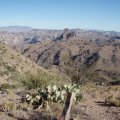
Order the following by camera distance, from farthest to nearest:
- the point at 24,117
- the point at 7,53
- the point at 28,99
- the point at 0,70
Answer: the point at 7,53, the point at 0,70, the point at 28,99, the point at 24,117

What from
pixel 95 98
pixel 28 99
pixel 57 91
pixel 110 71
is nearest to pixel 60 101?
pixel 57 91

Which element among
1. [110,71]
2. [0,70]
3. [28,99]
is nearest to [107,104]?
[28,99]

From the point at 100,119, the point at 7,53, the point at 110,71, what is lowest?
the point at 110,71

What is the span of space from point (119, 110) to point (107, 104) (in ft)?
5.18

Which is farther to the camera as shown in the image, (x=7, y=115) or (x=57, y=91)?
(x=57, y=91)

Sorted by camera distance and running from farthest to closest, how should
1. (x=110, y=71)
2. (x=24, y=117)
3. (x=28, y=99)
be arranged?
(x=110, y=71) < (x=28, y=99) < (x=24, y=117)

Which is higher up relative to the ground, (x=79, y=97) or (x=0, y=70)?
(x=79, y=97)

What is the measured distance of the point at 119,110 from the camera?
41.1ft

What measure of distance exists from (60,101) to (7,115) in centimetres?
313

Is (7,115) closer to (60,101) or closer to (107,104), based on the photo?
(60,101)

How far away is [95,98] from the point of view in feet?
54.2

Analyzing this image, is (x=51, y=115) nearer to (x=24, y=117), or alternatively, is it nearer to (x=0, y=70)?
(x=24, y=117)

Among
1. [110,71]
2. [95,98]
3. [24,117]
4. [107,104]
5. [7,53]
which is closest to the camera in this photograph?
[24,117]

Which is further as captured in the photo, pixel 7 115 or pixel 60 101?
pixel 60 101
